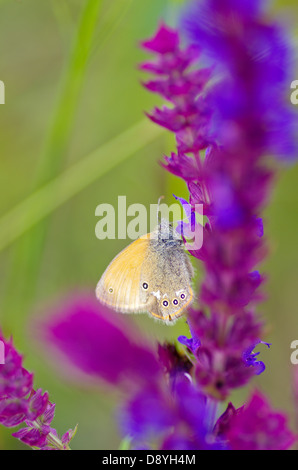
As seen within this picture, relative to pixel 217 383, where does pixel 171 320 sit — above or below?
above

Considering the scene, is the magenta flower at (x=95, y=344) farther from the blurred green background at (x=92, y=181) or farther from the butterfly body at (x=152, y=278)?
the blurred green background at (x=92, y=181)

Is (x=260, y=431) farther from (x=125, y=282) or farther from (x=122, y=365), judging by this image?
(x=125, y=282)

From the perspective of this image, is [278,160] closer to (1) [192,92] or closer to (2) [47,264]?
(1) [192,92]

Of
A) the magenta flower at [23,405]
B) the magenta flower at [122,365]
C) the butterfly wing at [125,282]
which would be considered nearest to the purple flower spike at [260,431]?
the magenta flower at [122,365]
